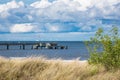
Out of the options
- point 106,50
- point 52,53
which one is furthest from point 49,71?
point 52,53

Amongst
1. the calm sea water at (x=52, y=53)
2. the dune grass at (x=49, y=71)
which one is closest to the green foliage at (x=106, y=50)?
the dune grass at (x=49, y=71)

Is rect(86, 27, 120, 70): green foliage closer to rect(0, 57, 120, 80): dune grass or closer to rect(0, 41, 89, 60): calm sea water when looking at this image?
rect(0, 57, 120, 80): dune grass

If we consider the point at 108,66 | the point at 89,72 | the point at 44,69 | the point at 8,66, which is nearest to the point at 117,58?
the point at 108,66

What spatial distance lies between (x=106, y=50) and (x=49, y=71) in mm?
2651

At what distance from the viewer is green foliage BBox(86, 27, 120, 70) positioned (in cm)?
1587

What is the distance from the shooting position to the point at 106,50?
16031 millimetres

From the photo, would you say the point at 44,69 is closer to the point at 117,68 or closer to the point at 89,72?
the point at 89,72

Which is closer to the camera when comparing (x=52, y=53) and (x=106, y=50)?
(x=106, y=50)

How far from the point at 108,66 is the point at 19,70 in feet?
11.7

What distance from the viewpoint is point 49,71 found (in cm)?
1480

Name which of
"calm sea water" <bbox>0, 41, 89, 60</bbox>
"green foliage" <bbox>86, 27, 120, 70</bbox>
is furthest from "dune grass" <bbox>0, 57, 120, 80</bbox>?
"calm sea water" <bbox>0, 41, 89, 60</bbox>

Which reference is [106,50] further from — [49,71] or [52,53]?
[52,53]

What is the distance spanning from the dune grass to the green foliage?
32 centimetres

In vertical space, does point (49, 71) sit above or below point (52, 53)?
above
